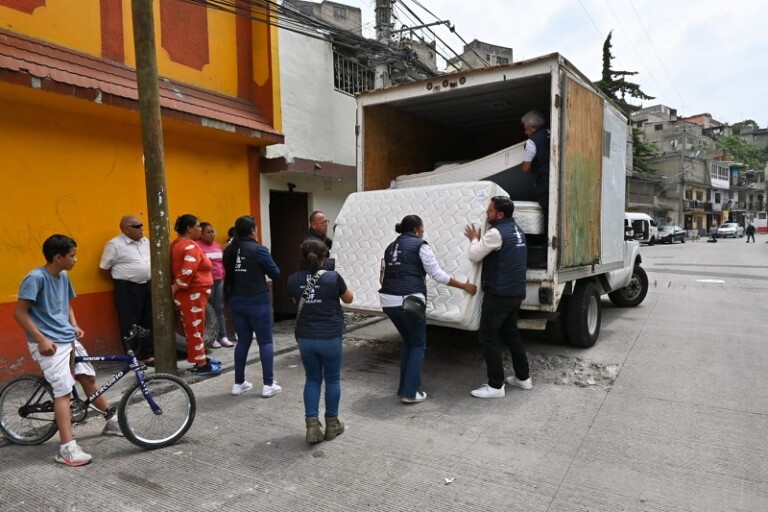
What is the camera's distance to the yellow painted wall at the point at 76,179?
478 cm

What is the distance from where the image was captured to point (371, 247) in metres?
5.14

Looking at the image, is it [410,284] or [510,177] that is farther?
[510,177]

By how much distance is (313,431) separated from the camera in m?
3.55

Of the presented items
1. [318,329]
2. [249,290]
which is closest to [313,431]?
[318,329]

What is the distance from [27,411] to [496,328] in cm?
366

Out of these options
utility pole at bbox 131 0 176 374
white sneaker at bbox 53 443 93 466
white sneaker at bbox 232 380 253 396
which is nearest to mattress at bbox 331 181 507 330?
white sneaker at bbox 232 380 253 396

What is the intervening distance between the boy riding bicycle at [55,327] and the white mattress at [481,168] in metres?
3.77

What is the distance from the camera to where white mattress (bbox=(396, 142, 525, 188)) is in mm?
5371

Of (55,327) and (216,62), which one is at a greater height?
(216,62)

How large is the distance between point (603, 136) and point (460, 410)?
12.7 ft

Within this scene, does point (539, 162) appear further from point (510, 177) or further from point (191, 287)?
point (191, 287)

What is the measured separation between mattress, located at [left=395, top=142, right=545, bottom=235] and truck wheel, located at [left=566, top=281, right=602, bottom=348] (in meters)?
1.29

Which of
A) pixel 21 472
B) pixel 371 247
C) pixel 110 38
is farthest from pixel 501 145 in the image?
pixel 21 472

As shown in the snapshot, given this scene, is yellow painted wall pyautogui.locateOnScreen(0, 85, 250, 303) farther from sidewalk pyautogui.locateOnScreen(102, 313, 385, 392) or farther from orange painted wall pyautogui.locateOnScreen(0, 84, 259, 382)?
sidewalk pyautogui.locateOnScreen(102, 313, 385, 392)
